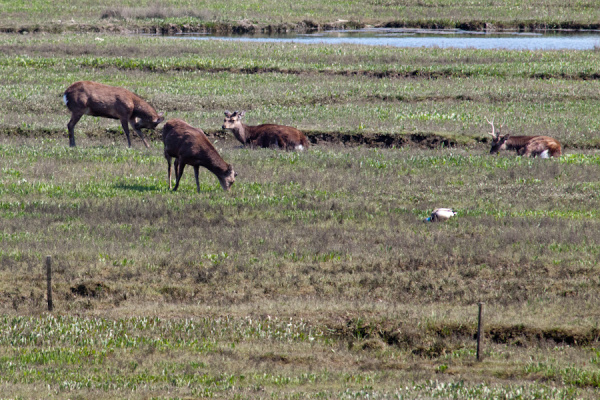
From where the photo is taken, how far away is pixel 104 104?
2106 centimetres

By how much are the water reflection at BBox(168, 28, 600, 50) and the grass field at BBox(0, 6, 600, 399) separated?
2326cm

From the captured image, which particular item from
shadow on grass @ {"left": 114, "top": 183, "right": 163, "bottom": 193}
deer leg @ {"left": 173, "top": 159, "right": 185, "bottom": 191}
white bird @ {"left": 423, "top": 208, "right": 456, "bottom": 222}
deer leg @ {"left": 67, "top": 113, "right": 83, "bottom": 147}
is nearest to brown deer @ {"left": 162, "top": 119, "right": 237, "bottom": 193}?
deer leg @ {"left": 173, "top": 159, "right": 185, "bottom": 191}

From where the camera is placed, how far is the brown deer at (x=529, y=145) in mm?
20828

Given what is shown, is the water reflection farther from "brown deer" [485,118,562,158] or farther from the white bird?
the white bird

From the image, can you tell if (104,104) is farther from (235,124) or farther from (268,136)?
(268,136)

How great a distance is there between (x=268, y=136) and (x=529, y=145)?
7410mm

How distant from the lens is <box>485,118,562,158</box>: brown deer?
2083cm

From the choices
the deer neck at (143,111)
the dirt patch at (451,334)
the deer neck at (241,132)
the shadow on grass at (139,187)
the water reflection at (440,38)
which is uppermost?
the water reflection at (440,38)

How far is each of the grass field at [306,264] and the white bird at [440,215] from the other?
237 millimetres

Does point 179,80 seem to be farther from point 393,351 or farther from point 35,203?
point 393,351

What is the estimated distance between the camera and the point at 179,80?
104ft

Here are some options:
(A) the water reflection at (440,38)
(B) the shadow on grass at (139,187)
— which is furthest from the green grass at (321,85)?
(A) the water reflection at (440,38)

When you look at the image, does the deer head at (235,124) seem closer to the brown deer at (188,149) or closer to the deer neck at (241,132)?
the deer neck at (241,132)

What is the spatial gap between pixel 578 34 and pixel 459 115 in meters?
34.6
